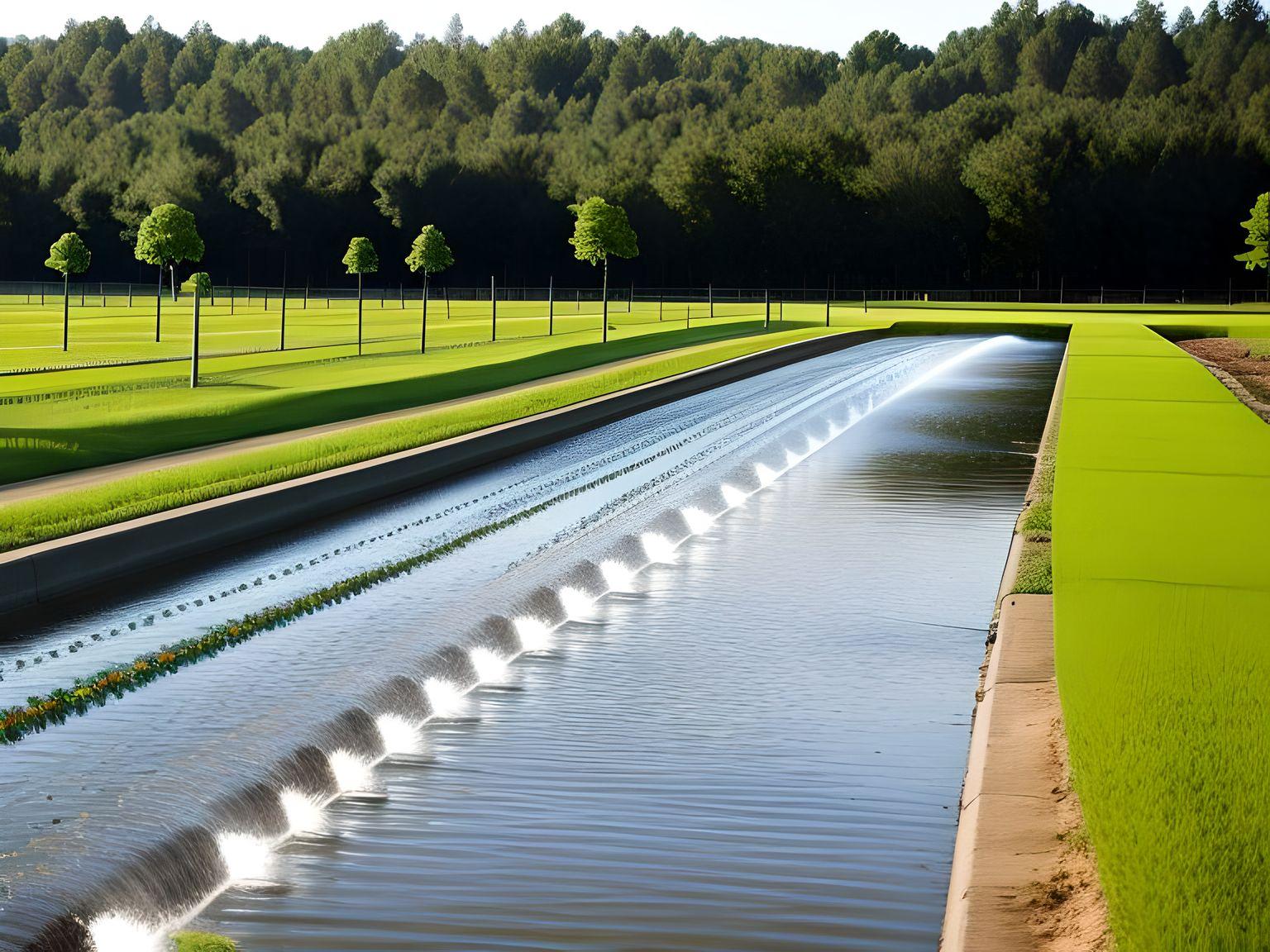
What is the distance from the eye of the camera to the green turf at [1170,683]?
444 centimetres

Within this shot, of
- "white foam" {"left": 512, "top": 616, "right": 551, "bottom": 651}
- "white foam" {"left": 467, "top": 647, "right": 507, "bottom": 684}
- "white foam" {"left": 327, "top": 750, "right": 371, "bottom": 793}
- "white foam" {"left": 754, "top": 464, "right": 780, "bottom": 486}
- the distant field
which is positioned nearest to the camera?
"white foam" {"left": 327, "top": 750, "right": 371, "bottom": 793}

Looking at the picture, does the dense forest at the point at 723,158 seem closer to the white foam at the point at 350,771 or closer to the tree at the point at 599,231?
the tree at the point at 599,231

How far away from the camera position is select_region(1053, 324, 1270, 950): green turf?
14.6 ft

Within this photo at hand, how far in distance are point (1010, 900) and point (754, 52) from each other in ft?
493

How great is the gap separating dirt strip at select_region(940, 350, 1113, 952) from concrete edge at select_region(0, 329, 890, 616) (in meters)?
6.07

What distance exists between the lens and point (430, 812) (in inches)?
234

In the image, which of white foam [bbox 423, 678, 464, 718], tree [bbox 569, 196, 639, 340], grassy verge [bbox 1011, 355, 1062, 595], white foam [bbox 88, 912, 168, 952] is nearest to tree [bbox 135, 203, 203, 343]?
tree [bbox 569, 196, 639, 340]

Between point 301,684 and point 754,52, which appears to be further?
point 754,52

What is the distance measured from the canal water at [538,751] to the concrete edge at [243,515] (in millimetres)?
512

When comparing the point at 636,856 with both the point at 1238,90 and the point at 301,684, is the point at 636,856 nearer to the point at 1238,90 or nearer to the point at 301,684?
the point at 301,684

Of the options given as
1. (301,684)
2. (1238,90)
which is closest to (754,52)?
(1238,90)

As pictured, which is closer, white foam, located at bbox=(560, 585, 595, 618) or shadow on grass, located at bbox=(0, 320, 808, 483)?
white foam, located at bbox=(560, 585, 595, 618)

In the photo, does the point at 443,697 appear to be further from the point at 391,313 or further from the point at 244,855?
the point at 391,313

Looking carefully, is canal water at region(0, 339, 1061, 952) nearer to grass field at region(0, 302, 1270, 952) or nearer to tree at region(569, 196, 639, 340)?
grass field at region(0, 302, 1270, 952)
